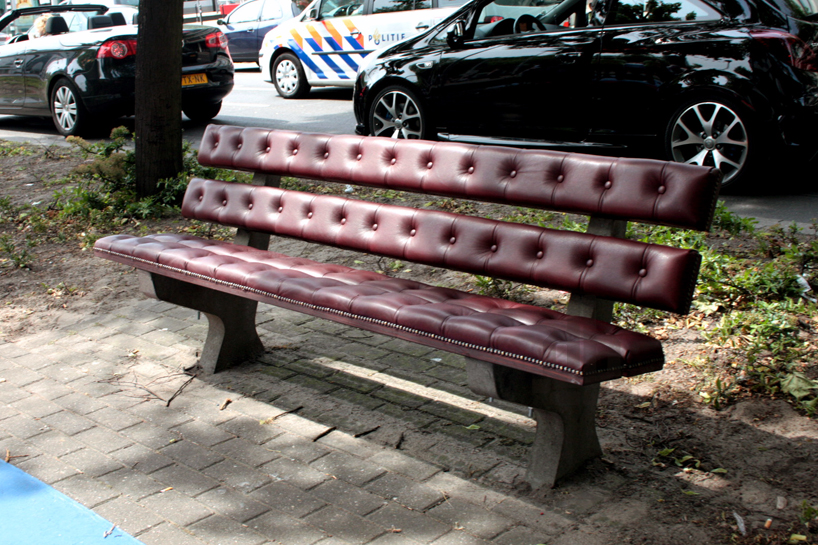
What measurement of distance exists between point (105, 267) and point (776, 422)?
175 inches

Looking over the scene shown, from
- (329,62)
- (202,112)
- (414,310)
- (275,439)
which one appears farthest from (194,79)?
(414,310)

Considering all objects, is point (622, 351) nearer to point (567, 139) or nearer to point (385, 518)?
point (385, 518)

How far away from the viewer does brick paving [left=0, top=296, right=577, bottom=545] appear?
2.74m

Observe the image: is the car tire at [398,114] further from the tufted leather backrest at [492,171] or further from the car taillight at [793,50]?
the tufted leather backrest at [492,171]

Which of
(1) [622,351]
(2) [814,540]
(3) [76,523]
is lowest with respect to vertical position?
(3) [76,523]

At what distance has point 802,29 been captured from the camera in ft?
19.5

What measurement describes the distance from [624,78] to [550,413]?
14.4 feet

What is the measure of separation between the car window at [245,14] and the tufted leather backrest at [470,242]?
1590 centimetres

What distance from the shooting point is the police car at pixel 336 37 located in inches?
475

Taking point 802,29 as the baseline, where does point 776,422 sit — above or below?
below

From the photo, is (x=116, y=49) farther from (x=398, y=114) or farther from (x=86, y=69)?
(x=398, y=114)

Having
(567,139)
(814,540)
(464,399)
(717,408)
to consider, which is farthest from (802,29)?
(814,540)

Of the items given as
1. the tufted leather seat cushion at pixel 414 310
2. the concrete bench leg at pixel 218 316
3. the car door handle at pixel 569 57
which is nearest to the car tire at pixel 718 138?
the car door handle at pixel 569 57

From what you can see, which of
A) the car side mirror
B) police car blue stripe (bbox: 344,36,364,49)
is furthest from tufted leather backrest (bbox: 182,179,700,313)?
police car blue stripe (bbox: 344,36,364,49)
